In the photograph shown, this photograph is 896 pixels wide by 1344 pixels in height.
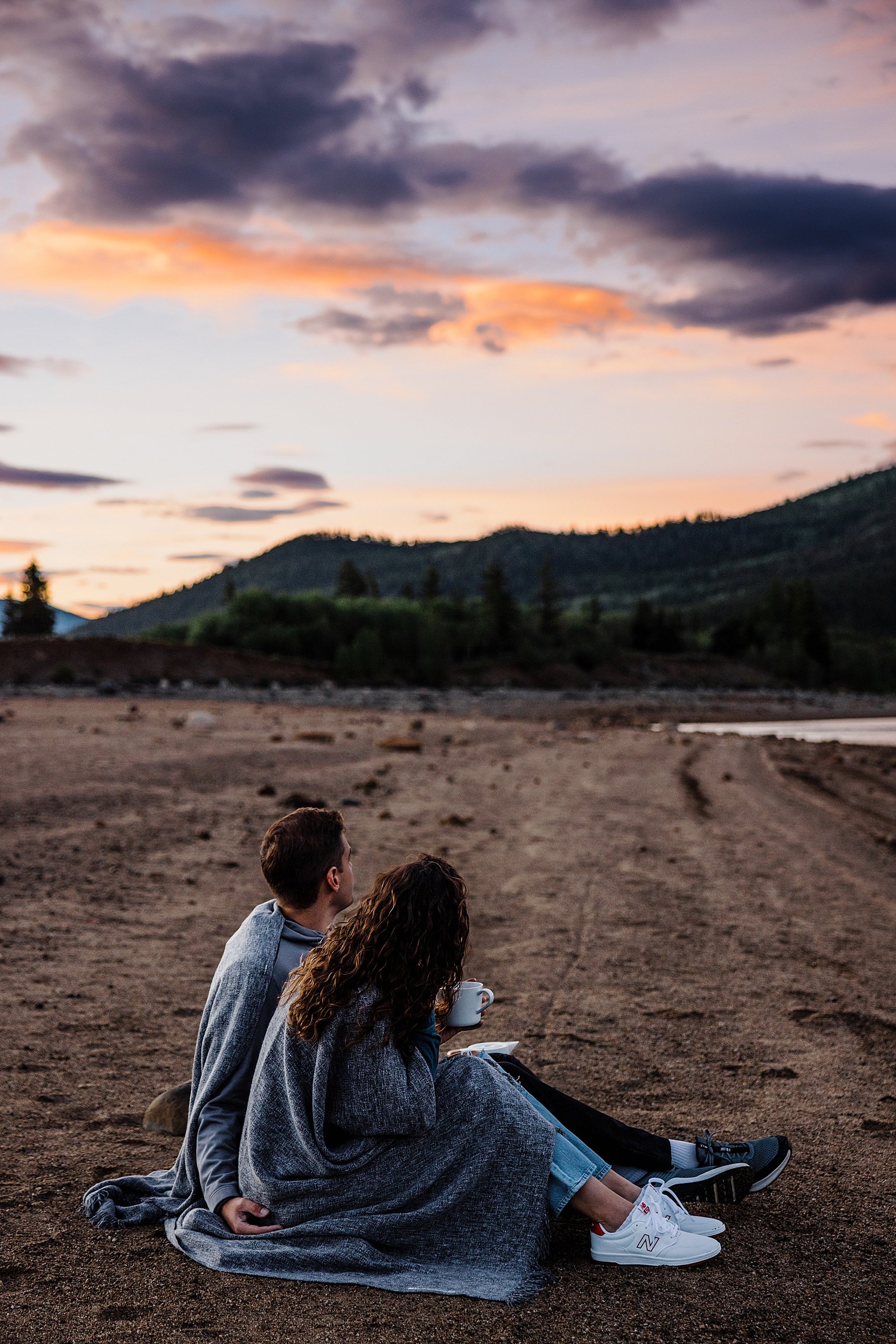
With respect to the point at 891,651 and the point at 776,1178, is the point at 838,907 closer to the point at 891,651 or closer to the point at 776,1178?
the point at 776,1178

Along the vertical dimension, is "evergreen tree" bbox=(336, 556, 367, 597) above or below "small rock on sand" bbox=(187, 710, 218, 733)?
above

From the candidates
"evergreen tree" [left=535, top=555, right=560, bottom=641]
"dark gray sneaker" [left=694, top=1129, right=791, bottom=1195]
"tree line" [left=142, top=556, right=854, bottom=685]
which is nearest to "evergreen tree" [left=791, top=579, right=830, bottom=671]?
"tree line" [left=142, top=556, right=854, bottom=685]

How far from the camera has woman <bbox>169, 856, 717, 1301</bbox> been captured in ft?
10.0

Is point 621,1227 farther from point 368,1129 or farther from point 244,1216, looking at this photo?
point 244,1216

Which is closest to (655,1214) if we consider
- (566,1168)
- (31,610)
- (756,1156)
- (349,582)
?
(566,1168)

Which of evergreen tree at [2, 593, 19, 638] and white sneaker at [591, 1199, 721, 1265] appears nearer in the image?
white sneaker at [591, 1199, 721, 1265]

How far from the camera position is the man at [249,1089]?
3.36 metres

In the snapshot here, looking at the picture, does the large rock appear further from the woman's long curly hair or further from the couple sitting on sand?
the woman's long curly hair

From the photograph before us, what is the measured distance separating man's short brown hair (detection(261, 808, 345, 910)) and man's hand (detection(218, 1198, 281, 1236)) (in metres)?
0.96

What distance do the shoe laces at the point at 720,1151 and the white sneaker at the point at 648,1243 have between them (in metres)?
0.41

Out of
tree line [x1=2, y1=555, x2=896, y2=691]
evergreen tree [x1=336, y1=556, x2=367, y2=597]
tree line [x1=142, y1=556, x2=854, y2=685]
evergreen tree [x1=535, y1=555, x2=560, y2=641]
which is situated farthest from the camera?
evergreen tree [x1=336, y1=556, x2=367, y2=597]

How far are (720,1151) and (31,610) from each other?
90.2m

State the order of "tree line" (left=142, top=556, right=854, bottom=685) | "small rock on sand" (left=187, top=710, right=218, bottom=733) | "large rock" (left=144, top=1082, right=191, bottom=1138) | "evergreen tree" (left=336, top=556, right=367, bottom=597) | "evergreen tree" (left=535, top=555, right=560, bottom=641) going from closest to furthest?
1. "large rock" (left=144, top=1082, right=191, bottom=1138)
2. "small rock on sand" (left=187, top=710, right=218, bottom=733)
3. "tree line" (left=142, top=556, right=854, bottom=685)
4. "evergreen tree" (left=535, top=555, right=560, bottom=641)
5. "evergreen tree" (left=336, top=556, right=367, bottom=597)

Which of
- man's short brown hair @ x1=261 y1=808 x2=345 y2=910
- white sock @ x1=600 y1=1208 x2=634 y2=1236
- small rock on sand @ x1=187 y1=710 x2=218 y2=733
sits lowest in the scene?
white sock @ x1=600 y1=1208 x2=634 y2=1236
